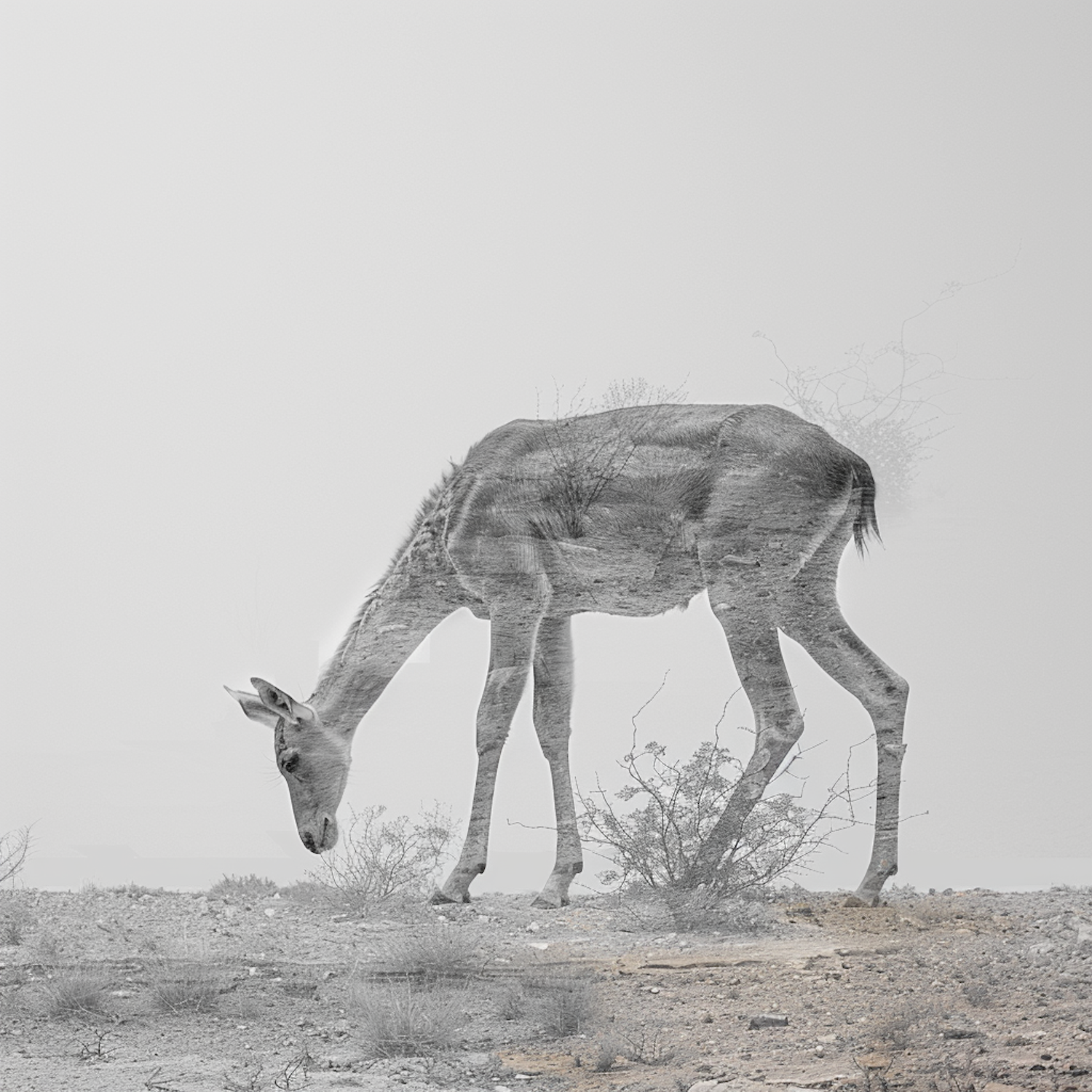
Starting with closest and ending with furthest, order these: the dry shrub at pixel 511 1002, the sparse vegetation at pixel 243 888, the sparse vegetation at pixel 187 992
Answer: the dry shrub at pixel 511 1002 < the sparse vegetation at pixel 187 992 < the sparse vegetation at pixel 243 888

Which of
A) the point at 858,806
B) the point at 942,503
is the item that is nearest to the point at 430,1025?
the point at 858,806

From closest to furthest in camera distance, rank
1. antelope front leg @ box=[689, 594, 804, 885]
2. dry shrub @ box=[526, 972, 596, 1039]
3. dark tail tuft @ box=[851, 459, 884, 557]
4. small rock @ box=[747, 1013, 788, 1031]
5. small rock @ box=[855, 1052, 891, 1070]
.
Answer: small rock @ box=[855, 1052, 891, 1070] → small rock @ box=[747, 1013, 788, 1031] → dry shrub @ box=[526, 972, 596, 1039] → antelope front leg @ box=[689, 594, 804, 885] → dark tail tuft @ box=[851, 459, 884, 557]

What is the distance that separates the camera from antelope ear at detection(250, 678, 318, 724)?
14.6ft

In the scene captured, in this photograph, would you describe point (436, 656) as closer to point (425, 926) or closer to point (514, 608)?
point (514, 608)

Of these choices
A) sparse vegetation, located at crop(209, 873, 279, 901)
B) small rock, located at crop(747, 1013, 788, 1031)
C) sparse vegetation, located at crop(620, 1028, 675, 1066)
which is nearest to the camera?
sparse vegetation, located at crop(620, 1028, 675, 1066)

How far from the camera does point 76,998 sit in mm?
4070

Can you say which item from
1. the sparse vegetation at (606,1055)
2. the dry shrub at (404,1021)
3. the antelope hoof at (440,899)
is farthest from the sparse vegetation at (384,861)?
the sparse vegetation at (606,1055)

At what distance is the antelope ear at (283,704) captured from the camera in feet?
14.6

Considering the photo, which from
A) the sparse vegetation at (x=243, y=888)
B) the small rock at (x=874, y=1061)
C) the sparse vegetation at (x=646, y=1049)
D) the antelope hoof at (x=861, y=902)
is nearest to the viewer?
the small rock at (x=874, y=1061)

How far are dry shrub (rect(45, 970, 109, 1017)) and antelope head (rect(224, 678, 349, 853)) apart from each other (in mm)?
908

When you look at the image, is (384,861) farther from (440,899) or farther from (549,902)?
(549,902)

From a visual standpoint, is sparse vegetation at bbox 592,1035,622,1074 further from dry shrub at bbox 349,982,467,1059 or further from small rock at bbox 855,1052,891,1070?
small rock at bbox 855,1052,891,1070

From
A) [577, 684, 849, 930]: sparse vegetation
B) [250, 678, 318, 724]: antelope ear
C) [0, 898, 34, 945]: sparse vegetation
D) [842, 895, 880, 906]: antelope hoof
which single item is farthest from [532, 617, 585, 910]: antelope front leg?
[0, 898, 34, 945]: sparse vegetation

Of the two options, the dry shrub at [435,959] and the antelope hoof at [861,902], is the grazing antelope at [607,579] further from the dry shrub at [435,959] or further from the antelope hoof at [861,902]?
the dry shrub at [435,959]
